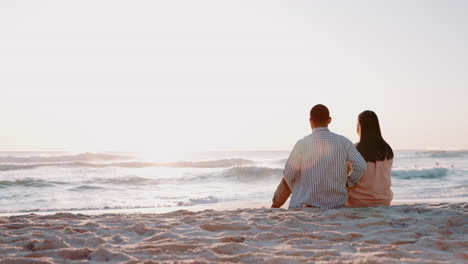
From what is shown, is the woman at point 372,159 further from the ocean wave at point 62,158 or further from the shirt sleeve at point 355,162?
the ocean wave at point 62,158

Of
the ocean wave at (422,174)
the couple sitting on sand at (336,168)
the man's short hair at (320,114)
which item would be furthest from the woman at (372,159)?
the ocean wave at (422,174)

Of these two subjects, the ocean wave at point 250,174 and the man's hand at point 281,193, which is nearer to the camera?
the man's hand at point 281,193

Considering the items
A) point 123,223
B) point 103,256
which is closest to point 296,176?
point 123,223

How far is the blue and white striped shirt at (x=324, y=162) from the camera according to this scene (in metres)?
4.84

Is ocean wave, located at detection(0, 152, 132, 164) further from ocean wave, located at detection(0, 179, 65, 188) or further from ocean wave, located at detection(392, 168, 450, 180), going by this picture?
ocean wave, located at detection(392, 168, 450, 180)

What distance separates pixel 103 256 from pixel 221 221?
1513 mm

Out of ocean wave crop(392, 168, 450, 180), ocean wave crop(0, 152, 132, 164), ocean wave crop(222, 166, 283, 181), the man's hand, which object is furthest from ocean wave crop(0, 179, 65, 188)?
ocean wave crop(0, 152, 132, 164)

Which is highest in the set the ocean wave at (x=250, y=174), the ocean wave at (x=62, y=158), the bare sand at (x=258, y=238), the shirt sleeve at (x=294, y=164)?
the shirt sleeve at (x=294, y=164)

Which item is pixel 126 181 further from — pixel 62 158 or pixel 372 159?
pixel 62 158

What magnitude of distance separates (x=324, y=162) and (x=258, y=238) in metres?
1.56

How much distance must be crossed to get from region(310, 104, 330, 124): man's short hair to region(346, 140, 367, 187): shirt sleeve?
1.18 feet

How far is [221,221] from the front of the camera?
441cm

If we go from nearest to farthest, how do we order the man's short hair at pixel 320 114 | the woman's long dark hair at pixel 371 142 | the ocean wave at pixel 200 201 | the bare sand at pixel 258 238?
the bare sand at pixel 258 238
the man's short hair at pixel 320 114
the woman's long dark hair at pixel 371 142
the ocean wave at pixel 200 201

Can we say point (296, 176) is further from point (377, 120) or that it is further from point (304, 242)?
point (304, 242)
